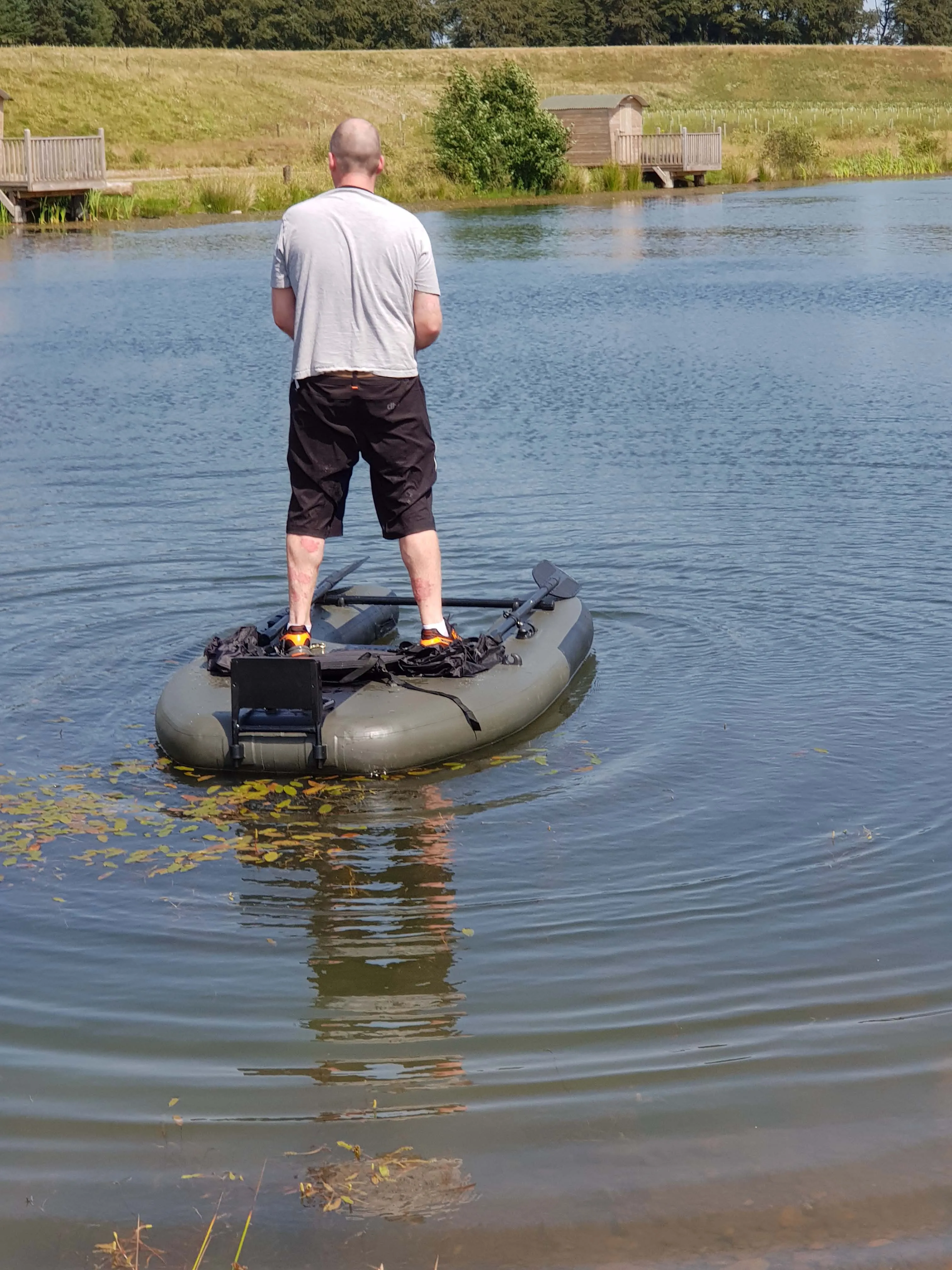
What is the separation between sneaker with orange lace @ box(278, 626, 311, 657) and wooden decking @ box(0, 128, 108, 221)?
110 ft

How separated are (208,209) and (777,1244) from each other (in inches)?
1565

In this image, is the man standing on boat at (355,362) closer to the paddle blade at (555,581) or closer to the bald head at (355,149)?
the bald head at (355,149)

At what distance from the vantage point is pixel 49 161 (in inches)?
1479

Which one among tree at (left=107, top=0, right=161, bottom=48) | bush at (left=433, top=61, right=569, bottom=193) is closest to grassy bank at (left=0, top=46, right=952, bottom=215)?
bush at (left=433, top=61, right=569, bottom=193)

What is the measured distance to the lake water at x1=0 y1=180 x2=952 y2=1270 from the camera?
3375 millimetres

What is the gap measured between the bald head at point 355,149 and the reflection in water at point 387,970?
7.75 ft

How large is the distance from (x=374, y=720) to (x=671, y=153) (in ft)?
160

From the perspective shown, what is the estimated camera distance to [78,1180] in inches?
136

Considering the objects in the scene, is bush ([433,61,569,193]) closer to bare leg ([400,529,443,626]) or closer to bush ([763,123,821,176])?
bush ([763,123,821,176])

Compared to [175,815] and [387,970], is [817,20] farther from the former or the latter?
[387,970]

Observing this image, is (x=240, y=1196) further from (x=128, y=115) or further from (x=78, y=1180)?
(x=128, y=115)

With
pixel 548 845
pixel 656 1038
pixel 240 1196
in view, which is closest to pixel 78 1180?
pixel 240 1196

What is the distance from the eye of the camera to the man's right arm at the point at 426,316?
5.89m

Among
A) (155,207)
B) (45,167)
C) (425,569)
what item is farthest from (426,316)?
(155,207)
